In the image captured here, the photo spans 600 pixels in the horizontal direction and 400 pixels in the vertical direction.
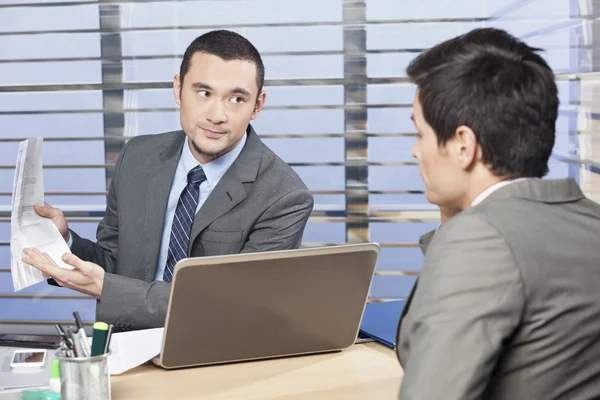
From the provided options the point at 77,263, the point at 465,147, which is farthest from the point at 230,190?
the point at 465,147

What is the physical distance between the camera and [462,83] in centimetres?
118

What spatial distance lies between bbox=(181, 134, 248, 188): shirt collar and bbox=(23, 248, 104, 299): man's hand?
0.55 meters

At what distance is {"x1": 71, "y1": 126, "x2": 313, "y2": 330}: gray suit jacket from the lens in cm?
231

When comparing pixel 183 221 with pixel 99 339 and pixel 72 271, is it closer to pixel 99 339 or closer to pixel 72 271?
pixel 72 271

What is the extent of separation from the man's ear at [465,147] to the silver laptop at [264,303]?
48 cm

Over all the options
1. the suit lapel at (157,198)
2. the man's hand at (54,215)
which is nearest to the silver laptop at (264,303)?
the man's hand at (54,215)

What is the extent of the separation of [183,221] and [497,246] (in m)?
1.40

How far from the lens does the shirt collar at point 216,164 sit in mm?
2389

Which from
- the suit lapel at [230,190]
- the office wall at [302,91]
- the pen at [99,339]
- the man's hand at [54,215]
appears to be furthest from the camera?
the office wall at [302,91]

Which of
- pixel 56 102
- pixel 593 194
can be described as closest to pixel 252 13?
pixel 56 102

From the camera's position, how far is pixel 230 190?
7.66 feet

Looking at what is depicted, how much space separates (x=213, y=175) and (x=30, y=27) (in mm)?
2778

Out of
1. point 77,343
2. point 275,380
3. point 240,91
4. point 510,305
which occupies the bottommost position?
point 275,380

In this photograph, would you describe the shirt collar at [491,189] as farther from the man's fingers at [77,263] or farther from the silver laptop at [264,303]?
the man's fingers at [77,263]
